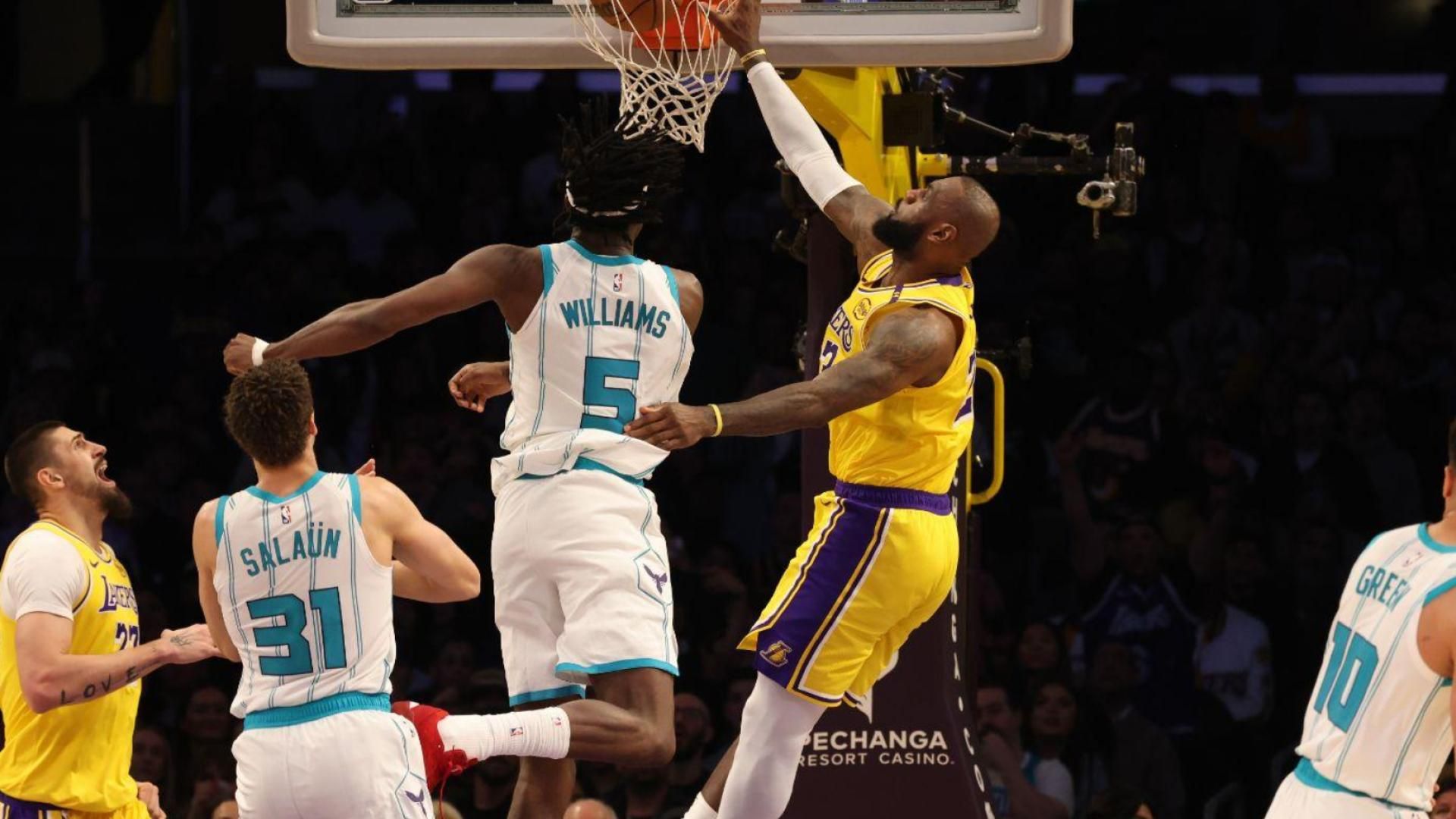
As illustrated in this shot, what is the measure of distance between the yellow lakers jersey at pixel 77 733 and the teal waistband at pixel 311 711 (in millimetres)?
1564

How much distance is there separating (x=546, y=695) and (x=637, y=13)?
2096mm

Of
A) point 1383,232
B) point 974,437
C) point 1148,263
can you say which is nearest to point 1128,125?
point 974,437

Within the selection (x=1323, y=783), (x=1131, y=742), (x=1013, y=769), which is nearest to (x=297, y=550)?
(x=1323, y=783)

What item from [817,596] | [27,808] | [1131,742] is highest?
[817,596]

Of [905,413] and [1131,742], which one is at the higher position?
[905,413]

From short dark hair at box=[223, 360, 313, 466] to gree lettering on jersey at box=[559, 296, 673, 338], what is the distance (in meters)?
0.84

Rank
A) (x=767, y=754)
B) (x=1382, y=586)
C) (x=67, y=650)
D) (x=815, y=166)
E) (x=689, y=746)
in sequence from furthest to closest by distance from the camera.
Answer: (x=689, y=746) → (x=67, y=650) → (x=815, y=166) → (x=767, y=754) → (x=1382, y=586)

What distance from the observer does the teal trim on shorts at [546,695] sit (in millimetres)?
6281

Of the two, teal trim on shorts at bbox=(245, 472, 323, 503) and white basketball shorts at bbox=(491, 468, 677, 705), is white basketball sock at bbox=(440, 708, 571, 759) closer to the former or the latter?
white basketball shorts at bbox=(491, 468, 677, 705)

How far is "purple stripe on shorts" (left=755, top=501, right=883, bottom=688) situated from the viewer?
632 centimetres

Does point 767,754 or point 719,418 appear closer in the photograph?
point 719,418

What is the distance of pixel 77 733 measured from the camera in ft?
23.7

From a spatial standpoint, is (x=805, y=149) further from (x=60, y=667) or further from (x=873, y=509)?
(x=60, y=667)

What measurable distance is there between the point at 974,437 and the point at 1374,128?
4.95 metres
